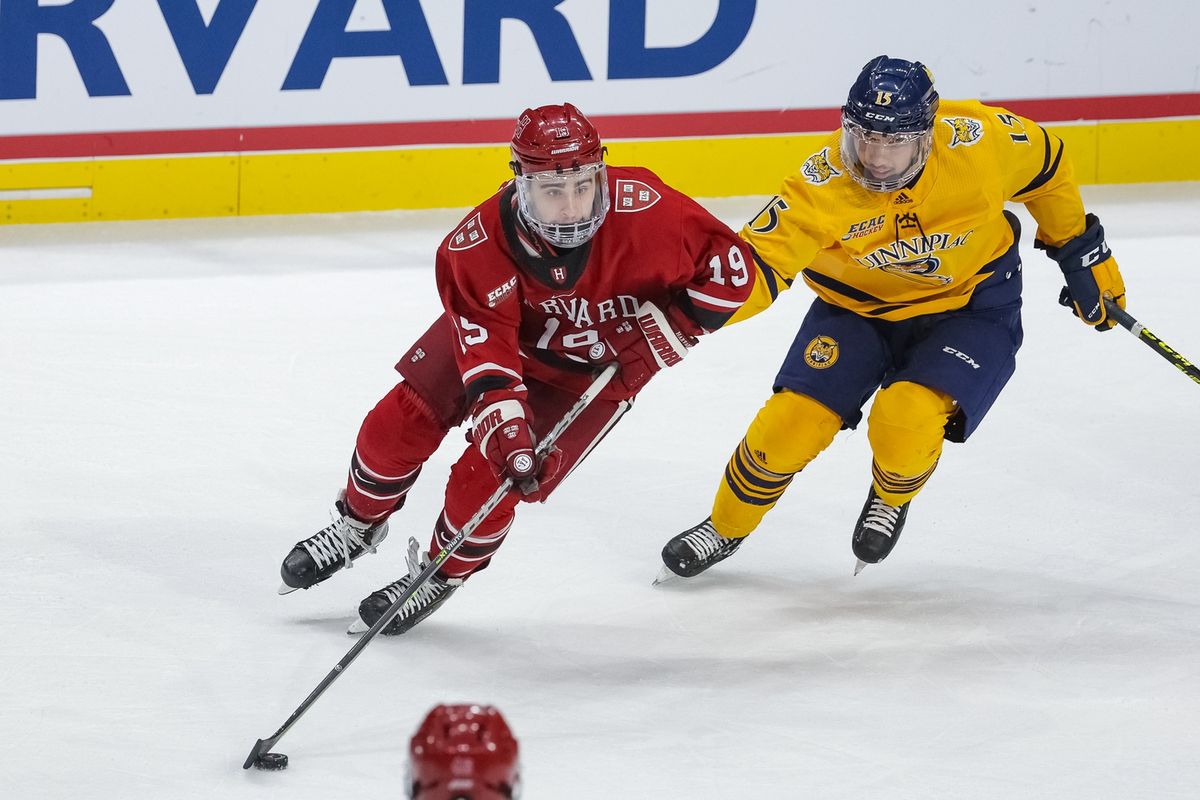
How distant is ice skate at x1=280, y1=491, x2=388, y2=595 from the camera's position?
11.2 feet

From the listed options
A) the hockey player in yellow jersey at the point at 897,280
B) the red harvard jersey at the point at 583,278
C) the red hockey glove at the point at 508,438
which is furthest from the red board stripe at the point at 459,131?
the red hockey glove at the point at 508,438

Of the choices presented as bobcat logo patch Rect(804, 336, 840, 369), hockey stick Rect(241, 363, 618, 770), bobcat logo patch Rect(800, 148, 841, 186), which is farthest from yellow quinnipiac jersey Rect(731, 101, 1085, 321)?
hockey stick Rect(241, 363, 618, 770)

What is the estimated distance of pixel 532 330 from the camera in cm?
326

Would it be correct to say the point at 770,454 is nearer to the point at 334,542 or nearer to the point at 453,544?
the point at 453,544

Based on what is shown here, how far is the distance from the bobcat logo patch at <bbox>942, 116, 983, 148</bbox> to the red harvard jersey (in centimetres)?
52

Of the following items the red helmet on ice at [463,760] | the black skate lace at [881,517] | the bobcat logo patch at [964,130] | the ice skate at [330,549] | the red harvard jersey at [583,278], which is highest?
the red helmet on ice at [463,760]

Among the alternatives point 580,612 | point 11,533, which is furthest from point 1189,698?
point 11,533

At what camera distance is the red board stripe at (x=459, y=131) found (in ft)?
20.1

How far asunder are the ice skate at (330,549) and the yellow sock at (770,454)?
0.75 m

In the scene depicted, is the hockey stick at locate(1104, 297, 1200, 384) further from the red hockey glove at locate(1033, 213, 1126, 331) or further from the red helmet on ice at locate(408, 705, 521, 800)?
the red helmet on ice at locate(408, 705, 521, 800)

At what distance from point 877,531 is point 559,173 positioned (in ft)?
3.55

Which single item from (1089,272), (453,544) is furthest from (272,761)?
(1089,272)

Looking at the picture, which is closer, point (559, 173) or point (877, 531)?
point (559, 173)

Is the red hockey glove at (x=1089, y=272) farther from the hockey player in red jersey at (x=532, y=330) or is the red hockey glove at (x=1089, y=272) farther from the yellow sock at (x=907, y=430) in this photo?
the hockey player in red jersey at (x=532, y=330)
